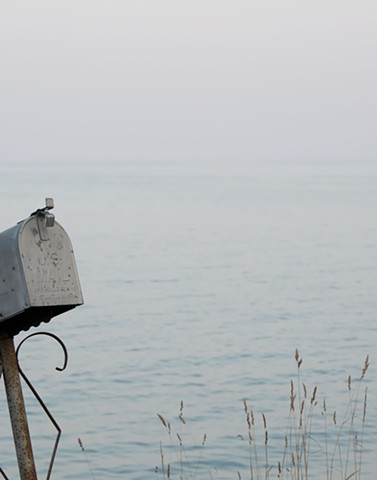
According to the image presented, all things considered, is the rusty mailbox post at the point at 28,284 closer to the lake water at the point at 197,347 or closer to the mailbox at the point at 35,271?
the mailbox at the point at 35,271

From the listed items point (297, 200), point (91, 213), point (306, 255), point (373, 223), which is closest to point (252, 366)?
point (306, 255)

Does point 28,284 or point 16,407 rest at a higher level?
point 28,284

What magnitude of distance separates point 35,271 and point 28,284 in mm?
40

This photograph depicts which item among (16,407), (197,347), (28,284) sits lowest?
(197,347)

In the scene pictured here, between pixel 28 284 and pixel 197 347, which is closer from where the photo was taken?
pixel 28 284

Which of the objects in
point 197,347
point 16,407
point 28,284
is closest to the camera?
point 28,284

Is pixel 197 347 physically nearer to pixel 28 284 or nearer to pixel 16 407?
pixel 16 407

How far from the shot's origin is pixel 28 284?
2.29m

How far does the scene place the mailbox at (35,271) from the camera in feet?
7.52

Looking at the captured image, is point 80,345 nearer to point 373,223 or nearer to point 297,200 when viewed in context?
point 373,223

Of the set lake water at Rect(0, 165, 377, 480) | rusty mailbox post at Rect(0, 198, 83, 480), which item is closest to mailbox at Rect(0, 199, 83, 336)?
rusty mailbox post at Rect(0, 198, 83, 480)

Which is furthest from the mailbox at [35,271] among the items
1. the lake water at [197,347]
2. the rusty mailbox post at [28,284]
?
the lake water at [197,347]

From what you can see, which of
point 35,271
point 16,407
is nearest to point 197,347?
point 16,407

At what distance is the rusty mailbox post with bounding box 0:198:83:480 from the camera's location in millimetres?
2297
